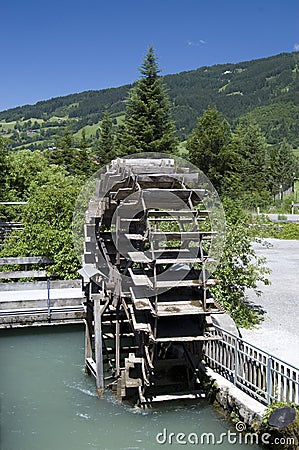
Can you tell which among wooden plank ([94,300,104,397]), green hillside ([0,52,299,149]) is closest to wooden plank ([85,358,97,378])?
wooden plank ([94,300,104,397])

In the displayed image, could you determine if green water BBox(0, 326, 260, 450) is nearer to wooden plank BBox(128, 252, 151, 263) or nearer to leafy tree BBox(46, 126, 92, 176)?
wooden plank BBox(128, 252, 151, 263)

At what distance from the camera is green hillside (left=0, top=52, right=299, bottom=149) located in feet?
451

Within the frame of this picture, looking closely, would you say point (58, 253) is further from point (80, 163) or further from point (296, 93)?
point (296, 93)

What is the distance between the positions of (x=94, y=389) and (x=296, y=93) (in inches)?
6877

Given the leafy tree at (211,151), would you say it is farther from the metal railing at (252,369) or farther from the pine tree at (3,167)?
the metal railing at (252,369)

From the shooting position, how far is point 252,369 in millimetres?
7918

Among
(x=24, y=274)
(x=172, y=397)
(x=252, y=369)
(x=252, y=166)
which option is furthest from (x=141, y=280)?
(x=252, y=166)

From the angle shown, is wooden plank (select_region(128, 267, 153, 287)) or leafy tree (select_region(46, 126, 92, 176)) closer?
wooden plank (select_region(128, 267, 153, 287))

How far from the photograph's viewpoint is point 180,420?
26.9ft

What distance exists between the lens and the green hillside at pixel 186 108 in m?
137

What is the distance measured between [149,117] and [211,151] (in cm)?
630

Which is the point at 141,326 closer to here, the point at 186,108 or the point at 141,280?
the point at 141,280

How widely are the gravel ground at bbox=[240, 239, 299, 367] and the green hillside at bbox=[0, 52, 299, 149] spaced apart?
104m

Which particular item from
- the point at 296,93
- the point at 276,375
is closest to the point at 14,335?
the point at 276,375
